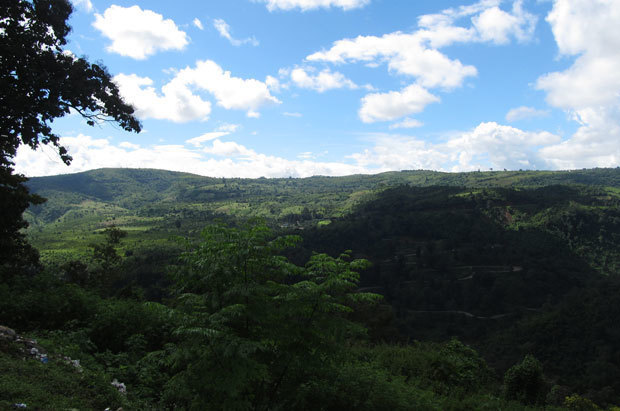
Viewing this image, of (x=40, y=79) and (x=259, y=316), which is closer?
(x=259, y=316)

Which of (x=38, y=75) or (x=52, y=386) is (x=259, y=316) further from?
(x=38, y=75)

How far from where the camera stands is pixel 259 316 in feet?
21.4

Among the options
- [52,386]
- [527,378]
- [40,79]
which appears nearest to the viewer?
[52,386]

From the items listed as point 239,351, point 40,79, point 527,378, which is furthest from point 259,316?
point 527,378

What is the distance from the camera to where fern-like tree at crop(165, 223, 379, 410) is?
6.13 m

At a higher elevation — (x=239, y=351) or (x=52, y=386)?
(x=239, y=351)

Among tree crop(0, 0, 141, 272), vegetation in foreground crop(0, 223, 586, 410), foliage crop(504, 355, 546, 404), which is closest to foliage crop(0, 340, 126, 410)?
vegetation in foreground crop(0, 223, 586, 410)

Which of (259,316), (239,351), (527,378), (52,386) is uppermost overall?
(259,316)

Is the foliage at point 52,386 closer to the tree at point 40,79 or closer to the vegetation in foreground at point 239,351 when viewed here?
the vegetation in foreground at point 239,351

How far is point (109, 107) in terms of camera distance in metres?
11.3

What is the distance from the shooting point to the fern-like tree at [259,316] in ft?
20.1

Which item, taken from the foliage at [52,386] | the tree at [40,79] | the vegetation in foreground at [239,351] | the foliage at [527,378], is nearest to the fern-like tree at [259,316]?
the vegetation in foreground at [239,351]

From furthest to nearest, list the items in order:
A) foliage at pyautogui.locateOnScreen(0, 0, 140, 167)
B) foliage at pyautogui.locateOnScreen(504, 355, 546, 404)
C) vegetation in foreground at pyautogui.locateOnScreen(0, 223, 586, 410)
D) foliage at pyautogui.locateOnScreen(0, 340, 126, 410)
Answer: foliage at pyautogui.locateOnScreen(504, 355, 546, 404)
foliage at pyautogui.locateOnScreen(0, 0, 140, 167)
foliage at pyautogui.locateOnScreen(0, 340, 126, 410)
vegetation in foreground at pyautogui.locateOnScreen(0, 223, 586, 410)

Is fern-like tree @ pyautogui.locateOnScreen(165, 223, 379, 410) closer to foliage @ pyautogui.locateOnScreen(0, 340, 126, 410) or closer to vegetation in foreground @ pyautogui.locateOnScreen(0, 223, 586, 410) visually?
vegetation in foreground @ pyautogui.locateOnScreen(0, 223, 586, 410)
